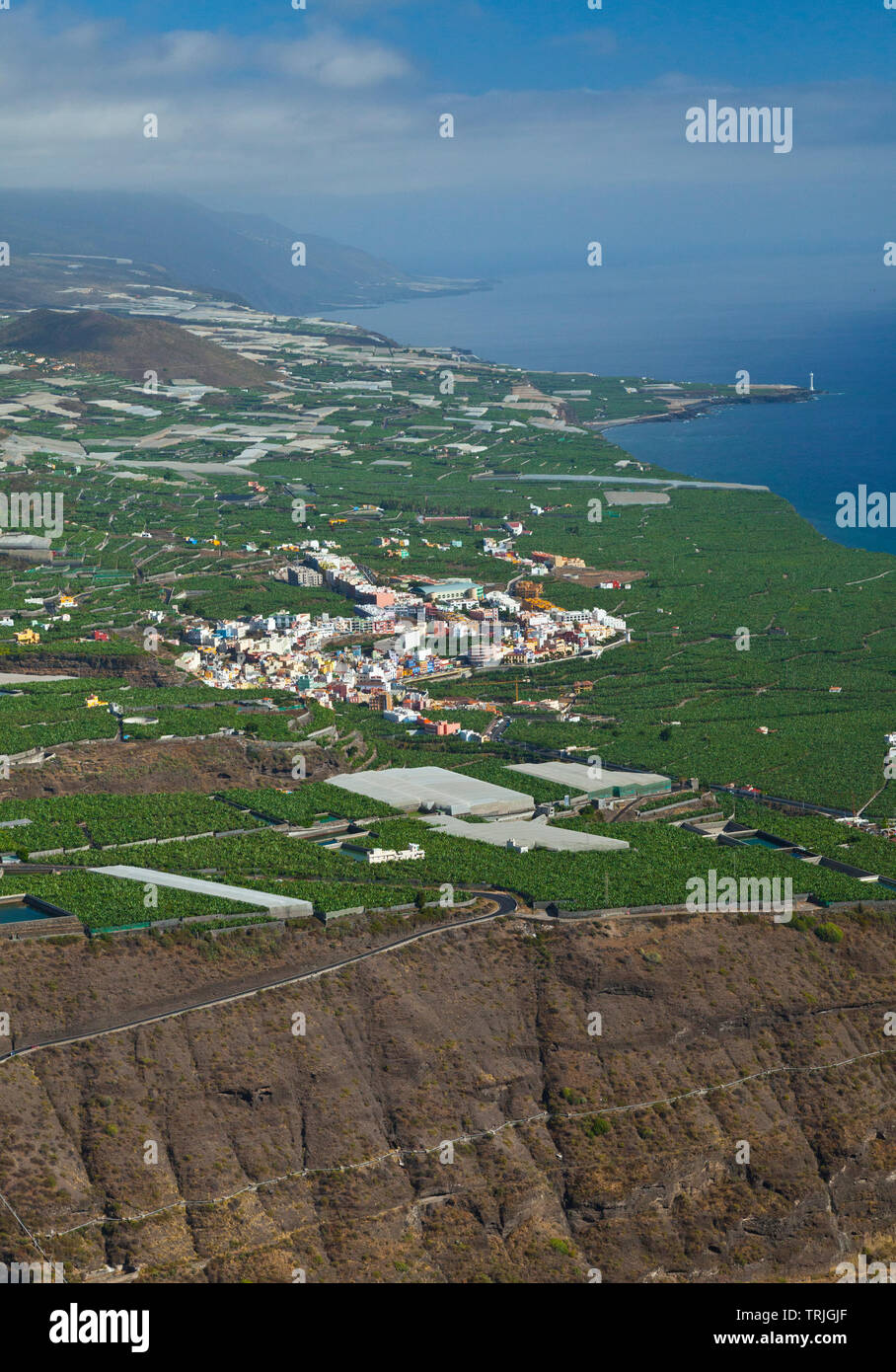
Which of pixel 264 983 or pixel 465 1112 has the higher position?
pixel 264 983

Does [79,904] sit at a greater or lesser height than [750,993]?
greater

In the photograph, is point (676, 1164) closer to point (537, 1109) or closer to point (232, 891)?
point (537, 1109)

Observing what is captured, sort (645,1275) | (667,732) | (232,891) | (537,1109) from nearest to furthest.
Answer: (645,1275)
(537,1109)
(232,891)
(667,732)

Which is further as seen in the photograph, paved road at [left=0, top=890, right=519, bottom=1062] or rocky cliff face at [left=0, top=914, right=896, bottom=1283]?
paved road at [left=0, top=890, right=519, bottom=1062]

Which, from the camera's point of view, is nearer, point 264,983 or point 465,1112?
point 465,1112

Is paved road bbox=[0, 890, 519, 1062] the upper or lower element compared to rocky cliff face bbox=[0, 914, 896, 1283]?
upper

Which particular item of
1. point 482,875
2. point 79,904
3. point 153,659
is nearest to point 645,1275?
point 482,875
